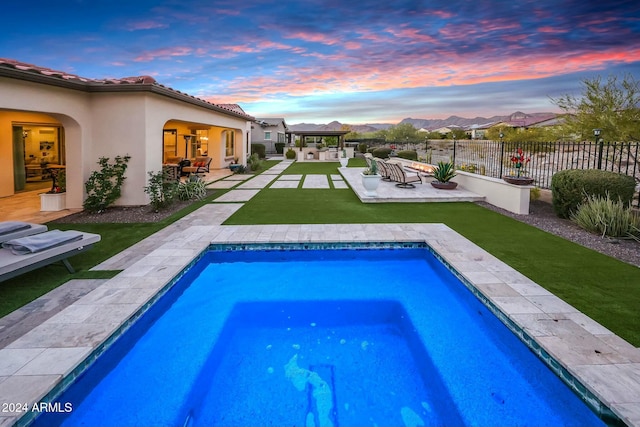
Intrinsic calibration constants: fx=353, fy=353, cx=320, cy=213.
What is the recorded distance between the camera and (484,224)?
7996 mm

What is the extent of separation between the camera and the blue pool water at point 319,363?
2771 mm

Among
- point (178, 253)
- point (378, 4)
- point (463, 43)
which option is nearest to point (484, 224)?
point (178, 253)

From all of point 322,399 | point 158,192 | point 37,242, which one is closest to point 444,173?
point 158,192

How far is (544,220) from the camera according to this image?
27.1 ft

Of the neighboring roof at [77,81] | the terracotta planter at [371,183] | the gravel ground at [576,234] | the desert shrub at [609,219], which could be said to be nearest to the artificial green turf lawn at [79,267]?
the neighboring roof at [77,81]

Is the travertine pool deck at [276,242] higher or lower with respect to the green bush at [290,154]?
lower

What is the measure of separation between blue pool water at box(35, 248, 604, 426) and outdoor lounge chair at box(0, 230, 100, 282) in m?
1.57

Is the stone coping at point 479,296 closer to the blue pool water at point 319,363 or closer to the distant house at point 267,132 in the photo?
the blue pool water at point 319,363

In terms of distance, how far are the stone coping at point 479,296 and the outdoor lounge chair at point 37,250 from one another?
2.58 feet

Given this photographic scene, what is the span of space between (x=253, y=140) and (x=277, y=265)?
35219mm

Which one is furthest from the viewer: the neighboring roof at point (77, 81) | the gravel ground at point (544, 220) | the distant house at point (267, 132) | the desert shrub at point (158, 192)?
the distant house at point (267, 132)

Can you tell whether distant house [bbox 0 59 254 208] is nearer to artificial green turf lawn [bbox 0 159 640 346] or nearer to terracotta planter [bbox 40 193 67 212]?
terracotta planter [bbox 40 193 67 212]

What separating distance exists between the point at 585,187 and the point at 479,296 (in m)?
5.28

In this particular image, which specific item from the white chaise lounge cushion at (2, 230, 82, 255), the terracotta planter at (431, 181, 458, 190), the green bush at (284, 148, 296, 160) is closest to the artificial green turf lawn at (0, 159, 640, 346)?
the white chaise lounge cushion at (2, 230, 82, 255)
